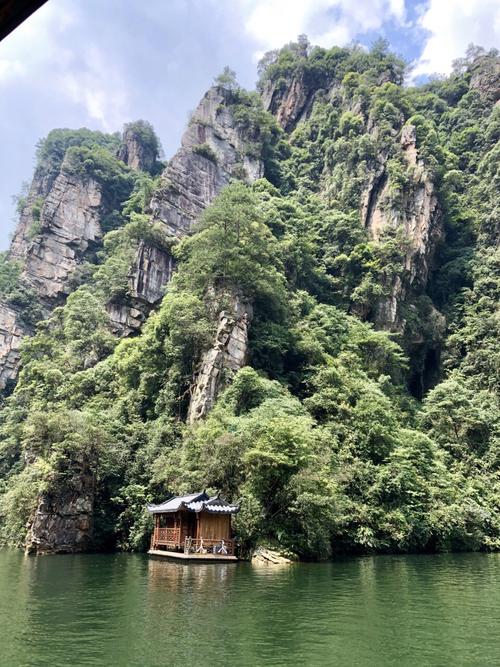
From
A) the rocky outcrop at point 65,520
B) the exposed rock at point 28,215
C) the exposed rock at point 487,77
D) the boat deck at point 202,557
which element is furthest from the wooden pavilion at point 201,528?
the exposed rock at point 487,77

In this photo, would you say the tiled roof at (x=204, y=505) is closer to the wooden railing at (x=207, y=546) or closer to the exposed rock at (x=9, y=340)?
the wooden railing at (x=207, y=546)

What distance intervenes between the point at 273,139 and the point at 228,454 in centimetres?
4460

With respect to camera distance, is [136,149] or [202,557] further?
[136,149]

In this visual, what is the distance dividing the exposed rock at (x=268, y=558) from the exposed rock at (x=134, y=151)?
185 ft

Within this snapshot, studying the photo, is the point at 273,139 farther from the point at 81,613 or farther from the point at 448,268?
the point at 81,613

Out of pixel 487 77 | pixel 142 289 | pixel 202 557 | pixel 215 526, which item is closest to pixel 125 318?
pixel 142 289

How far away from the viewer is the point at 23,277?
4944 cm

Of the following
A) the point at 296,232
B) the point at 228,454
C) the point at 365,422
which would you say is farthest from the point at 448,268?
the point at 228,454

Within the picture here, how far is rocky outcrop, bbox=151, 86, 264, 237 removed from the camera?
44469 millimetres

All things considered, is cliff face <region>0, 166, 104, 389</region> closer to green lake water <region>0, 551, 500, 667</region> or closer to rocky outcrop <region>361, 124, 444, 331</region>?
rocky outcrop <region>361, 124, 444, 331</region>

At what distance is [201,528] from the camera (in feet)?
61.7

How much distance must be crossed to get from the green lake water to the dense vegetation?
5555mm

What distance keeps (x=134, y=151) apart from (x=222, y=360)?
154 feet

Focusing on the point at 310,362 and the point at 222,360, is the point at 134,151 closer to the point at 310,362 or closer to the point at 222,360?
the point at 310,362
